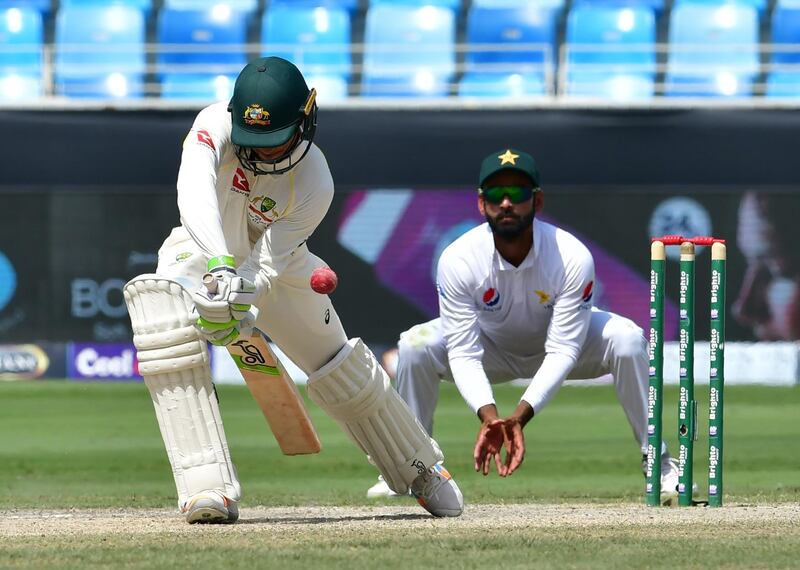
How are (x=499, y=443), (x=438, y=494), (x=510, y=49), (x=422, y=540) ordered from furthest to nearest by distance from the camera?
(x=510, y=49) → (x=438, y=494) → (x=499, y=443) → (x=422, y=540)

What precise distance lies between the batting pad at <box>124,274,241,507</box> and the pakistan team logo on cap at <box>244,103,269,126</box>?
0.49m

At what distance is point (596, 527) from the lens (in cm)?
402

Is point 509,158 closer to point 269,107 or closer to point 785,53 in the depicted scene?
point 269,107

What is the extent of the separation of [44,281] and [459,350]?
23.8 feet

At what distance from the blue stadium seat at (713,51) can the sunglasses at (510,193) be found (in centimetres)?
703

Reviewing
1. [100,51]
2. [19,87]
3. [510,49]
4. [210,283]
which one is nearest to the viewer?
[210,283]

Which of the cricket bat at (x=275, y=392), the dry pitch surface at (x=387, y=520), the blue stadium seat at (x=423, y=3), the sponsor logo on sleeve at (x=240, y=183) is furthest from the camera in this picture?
the blue stadium seat at (x=423, y=3)

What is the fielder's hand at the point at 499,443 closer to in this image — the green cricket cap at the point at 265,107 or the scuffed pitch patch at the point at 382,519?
the scuffed pitch patch at the point at 382,519

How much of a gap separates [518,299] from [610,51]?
7.48m

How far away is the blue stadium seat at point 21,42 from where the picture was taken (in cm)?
1255

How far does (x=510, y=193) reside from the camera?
5.21 meters

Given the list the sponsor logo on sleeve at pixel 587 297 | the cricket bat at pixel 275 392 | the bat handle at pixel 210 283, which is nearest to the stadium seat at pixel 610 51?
the sponsor logo on sleeve at pixel 587 297

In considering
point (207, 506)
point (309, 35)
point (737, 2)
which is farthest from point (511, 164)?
point (737, 2)

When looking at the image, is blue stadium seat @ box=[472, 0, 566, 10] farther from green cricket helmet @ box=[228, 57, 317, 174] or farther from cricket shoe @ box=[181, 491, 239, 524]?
cricket shoe @ box=[181, 491, 239, 524]
